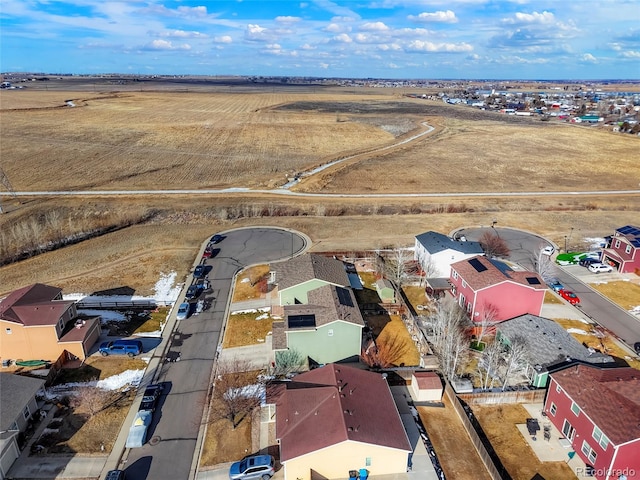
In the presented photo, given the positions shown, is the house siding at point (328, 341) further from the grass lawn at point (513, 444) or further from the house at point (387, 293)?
the house at point (387, 293)

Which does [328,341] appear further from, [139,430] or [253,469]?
[139,430]

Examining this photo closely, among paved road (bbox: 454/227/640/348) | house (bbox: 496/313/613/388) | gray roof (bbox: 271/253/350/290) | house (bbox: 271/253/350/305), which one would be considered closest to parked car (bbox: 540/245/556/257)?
paved road (bbox: 454/227/640/348)

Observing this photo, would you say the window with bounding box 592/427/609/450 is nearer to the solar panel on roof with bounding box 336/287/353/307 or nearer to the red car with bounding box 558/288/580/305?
the solar panel on roof with bounding box 336/287/353/307

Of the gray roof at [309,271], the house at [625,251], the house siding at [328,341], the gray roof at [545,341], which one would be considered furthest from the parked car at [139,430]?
the house at [625,251]

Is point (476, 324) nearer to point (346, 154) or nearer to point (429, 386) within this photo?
point (429, 386)

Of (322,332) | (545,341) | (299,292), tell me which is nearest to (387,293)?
(299,292)

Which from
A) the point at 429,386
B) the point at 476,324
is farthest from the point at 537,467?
the point at 476,324
